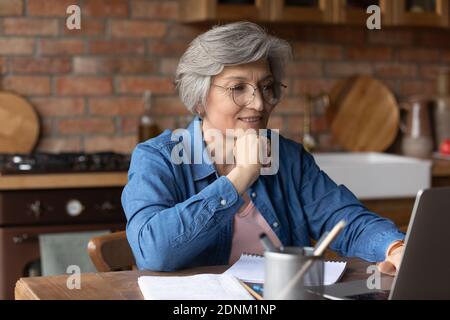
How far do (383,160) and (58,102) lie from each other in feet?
5.02

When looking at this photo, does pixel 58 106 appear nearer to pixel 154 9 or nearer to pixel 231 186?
pixel 154 9

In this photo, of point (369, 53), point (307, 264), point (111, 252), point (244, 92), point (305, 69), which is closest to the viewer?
point (307, 264)

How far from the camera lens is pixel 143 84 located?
12.0 feet

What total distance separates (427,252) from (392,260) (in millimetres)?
393

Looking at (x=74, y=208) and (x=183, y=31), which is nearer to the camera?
(x=74, y=208)

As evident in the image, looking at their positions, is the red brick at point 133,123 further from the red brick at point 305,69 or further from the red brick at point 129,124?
the red brick at point 305,69

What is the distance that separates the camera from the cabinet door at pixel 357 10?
3.59 metres

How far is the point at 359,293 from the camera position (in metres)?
1.49

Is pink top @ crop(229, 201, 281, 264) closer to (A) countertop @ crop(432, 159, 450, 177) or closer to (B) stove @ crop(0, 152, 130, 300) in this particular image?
(B) stove @ crop(0, 152, 130, 300)

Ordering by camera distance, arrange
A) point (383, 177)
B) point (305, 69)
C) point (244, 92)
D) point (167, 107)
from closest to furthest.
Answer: point (244, 92), point (383, 177), point (167, 107), point (305, 69)

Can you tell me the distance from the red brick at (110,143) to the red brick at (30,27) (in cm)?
50

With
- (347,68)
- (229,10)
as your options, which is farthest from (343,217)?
(347,68)

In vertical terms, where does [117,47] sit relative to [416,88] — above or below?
above

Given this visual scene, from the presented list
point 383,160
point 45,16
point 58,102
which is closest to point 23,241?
point 58,102
